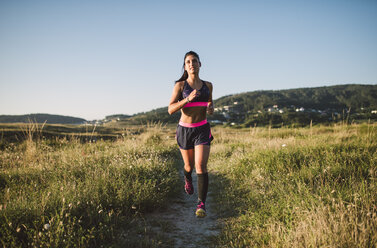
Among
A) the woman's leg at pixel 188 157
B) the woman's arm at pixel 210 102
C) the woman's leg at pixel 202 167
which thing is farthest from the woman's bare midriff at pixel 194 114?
the woman's leg at pixel 188 157

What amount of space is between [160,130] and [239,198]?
859cm

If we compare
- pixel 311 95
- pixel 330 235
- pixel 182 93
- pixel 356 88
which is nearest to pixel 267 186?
pixel 330 235

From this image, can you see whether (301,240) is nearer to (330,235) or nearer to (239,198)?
(330,235)

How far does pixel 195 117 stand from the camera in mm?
4324

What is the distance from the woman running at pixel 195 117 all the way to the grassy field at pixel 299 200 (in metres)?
0.96

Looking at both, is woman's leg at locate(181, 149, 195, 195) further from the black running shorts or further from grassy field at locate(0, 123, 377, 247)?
grassy field at locate(0, 123, 377, 247)

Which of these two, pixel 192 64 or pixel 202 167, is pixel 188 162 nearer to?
pixel 202 167

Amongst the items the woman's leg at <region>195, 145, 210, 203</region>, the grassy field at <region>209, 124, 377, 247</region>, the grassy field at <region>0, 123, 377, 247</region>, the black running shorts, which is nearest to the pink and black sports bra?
the black running shorts

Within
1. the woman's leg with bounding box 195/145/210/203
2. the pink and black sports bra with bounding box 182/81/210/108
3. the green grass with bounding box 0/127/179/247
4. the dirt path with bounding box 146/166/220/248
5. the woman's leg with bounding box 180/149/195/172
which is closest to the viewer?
the green grass with bounding box 0/127/179/247

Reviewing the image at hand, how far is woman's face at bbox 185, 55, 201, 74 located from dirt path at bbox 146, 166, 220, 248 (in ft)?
9.31

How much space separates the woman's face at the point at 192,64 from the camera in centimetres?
429

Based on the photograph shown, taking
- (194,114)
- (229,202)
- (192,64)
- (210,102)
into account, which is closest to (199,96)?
(210,102)

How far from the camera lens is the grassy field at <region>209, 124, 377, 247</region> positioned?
2270mm

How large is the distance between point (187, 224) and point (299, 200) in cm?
187
